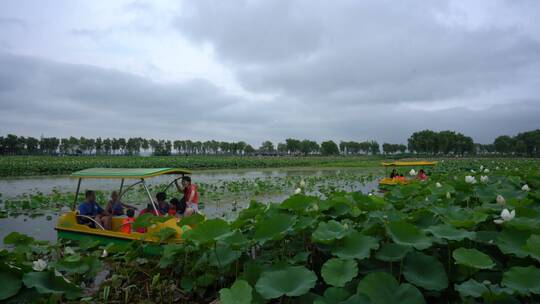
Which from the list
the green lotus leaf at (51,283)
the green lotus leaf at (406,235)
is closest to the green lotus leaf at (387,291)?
the green lotus leaf at (406,235)

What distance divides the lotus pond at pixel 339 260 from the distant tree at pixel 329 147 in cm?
10089

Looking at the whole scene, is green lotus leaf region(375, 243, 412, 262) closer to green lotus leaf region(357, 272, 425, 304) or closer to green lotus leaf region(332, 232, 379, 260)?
green lotus leaf region(332, 232, 379, 260)

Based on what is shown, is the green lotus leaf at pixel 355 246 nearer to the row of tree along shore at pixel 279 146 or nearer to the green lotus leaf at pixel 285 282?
the green lotus leaf at pixel 285 282

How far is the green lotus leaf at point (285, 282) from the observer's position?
1.80 m

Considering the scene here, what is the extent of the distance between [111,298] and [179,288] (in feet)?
2.37

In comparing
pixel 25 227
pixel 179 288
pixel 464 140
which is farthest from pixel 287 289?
pixel 464 140

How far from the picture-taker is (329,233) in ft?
7.70

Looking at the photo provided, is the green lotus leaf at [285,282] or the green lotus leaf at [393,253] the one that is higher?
the green lotus leaf at [393,253]

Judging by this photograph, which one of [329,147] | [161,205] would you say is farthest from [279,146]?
[161,205]

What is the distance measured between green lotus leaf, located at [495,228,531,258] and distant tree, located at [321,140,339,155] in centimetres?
10272

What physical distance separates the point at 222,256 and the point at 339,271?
3.53 feet

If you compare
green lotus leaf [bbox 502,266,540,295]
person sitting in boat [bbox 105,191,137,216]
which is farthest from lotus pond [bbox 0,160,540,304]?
person sitting in boat [bbox 105,191,137,216]

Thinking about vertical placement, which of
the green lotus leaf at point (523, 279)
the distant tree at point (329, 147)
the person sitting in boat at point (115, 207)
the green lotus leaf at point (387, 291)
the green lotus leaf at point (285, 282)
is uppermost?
the distant tree at point (329, 147)

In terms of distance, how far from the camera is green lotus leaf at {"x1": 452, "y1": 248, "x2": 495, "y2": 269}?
175cm
